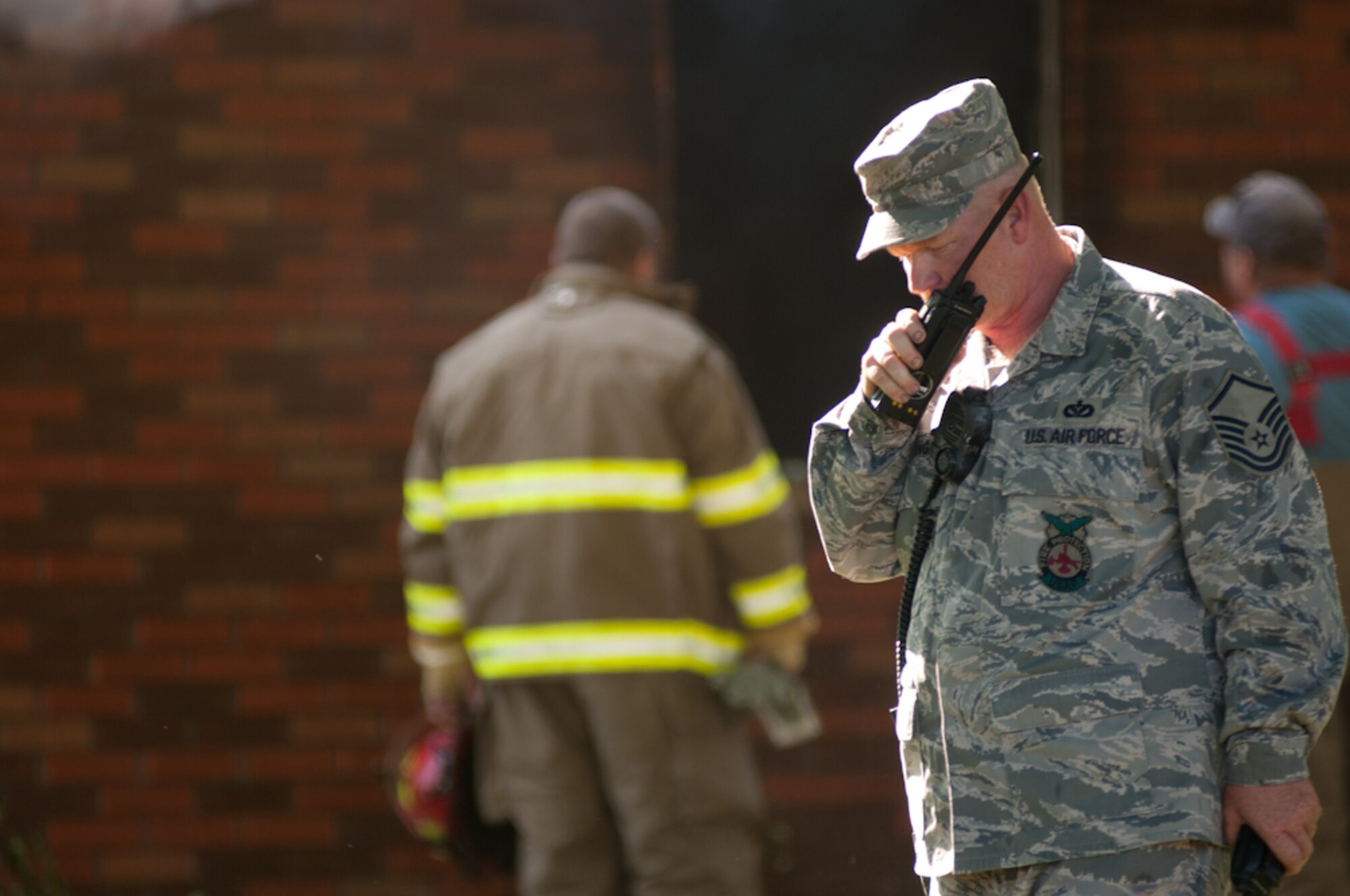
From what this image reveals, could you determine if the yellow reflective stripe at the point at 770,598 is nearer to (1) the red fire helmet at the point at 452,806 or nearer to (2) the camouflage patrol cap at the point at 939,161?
(1) the red fire helmet at the point at 452,806

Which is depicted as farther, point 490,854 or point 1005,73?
point 1005,73

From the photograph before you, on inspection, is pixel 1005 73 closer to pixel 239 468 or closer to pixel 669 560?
pixel 669 560

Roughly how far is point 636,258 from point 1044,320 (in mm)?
2366

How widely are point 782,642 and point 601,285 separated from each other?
3.61ft

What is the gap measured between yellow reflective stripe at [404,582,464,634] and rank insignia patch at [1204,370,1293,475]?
2747 mm

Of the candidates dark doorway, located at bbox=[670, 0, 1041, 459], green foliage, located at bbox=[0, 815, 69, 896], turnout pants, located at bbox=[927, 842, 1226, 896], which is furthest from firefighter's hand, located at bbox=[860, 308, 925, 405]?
green foliage, located at bbox=[0, 815, 69, 896]

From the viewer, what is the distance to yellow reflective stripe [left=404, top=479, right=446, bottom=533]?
456cm

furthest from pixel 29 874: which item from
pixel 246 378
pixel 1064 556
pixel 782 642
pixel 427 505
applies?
pixel 1064 556

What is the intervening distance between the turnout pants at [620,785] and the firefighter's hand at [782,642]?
19cm

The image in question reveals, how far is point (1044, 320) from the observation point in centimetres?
239

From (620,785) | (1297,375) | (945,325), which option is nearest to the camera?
(945,325)

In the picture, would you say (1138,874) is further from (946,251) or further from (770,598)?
(770,598)

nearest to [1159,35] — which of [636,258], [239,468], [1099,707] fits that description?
[636,258]

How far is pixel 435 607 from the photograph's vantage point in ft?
15.1
